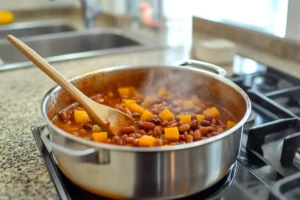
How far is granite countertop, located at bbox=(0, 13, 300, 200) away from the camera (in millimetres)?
683

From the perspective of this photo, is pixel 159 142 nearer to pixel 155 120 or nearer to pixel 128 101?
pixel 155 120

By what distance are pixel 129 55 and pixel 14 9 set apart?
47.5 inches

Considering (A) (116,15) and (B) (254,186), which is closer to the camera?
(B) (254,186)

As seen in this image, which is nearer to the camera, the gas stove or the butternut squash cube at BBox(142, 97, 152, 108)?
the gas stove

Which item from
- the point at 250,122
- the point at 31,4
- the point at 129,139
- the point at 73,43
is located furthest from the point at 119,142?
the point at 31,4

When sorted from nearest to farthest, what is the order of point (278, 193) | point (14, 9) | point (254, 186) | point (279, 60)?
point (278, 193), point (254, 186), point (279, 60), point (14, 9)

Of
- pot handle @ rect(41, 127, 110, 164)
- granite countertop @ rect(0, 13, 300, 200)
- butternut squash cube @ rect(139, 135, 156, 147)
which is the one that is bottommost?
granite countertop @ rect(0, 13, 300, 200)

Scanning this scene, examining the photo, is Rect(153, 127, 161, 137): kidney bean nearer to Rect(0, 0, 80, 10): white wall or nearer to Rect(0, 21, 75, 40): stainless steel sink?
Rect(0, 21, 75, 40): stainless steel sink

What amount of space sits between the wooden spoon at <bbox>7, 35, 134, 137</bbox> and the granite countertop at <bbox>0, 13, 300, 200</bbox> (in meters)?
0.15

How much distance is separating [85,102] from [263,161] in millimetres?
379

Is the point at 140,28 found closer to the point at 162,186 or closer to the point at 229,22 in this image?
the point at 229,22

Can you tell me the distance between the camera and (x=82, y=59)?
1.45 m

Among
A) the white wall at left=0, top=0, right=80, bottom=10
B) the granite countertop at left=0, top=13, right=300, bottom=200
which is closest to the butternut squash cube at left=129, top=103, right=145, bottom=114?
the granite countertop at left=0, top=13, right=300, bottom=200

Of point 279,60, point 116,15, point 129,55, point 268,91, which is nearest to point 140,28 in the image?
point 116,15
